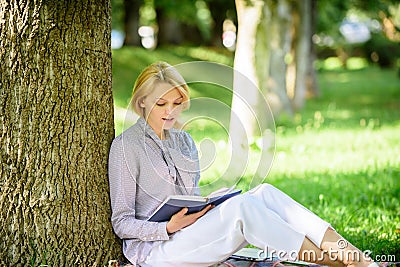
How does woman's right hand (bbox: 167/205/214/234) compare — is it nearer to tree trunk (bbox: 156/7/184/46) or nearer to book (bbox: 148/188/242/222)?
book (bbox: 148/188/242/222)

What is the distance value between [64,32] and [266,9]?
20.7 feet

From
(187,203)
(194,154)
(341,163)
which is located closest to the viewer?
(187,203)

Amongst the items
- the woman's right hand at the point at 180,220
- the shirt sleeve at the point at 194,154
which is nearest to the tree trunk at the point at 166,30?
the shirt sleeve at the point at 194,154

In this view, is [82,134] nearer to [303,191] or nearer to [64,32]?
[64,32]

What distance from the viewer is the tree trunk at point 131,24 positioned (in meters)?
22.6

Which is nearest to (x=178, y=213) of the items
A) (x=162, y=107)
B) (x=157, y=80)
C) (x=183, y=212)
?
(x=183, y=212)

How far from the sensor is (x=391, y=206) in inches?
247

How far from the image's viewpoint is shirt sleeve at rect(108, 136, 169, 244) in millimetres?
3992

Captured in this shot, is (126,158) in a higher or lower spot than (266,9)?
lower

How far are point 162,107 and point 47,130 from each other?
2.10ft

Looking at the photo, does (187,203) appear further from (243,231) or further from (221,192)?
(243,231)

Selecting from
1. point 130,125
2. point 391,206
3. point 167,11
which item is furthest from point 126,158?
point 167,11

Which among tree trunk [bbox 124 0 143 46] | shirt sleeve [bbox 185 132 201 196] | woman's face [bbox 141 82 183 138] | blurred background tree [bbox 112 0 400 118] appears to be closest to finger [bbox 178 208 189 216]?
shirt sleeve [bbox 185 132 201 196]

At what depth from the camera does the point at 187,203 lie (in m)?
3.94
